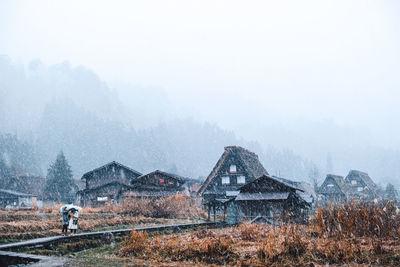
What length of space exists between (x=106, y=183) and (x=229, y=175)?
54.2 feet

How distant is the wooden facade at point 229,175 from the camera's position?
3950cm

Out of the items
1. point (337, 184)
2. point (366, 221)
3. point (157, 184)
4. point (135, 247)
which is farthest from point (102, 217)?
point (337, 184)

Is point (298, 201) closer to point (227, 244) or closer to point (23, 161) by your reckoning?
point (227, 244)

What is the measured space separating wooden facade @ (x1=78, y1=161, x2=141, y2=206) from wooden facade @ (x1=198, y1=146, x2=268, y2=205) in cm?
1044

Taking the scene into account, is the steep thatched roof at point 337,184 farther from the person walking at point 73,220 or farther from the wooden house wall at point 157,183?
the person walking at point 73,220

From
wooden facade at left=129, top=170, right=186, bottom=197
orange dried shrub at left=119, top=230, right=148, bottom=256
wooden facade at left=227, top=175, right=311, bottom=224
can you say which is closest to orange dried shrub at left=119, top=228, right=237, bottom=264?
orange dried shrub at left=119, top=230, right=148, bottom=256

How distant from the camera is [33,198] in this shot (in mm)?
55000

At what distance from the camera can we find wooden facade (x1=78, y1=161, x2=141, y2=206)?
43.3 meters

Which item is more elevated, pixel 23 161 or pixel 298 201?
pixel 23 161

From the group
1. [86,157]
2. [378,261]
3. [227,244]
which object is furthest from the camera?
[86,157]

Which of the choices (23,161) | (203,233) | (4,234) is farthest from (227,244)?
(23,161)

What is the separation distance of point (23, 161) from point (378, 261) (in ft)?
325

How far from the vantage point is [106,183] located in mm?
43875

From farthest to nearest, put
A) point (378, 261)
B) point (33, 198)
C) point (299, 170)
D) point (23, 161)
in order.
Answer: point (299, 170)
point (23, 161)
point (33, 198)
point (378, 261)
